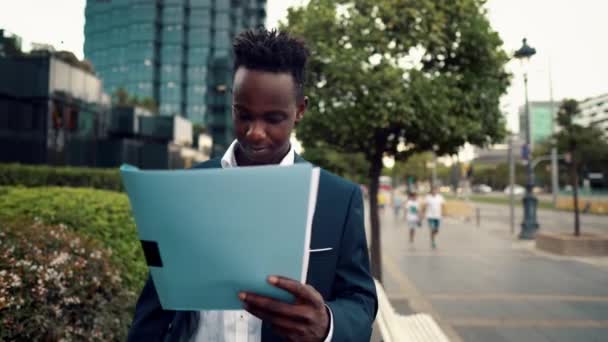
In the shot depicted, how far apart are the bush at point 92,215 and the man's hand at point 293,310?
10.5ft

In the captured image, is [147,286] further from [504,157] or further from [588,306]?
[504,157]

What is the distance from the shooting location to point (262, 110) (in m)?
1.36

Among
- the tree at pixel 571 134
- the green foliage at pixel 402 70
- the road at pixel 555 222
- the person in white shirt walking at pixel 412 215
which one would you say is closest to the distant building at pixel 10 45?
the green foliage at pixel 402 70

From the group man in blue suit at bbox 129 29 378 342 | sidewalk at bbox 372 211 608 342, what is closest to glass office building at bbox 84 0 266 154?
sidewalk at bbox 372 211 608 342

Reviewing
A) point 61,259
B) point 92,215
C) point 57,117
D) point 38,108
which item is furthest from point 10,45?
point 61,259

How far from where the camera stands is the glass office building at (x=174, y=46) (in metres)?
61.5

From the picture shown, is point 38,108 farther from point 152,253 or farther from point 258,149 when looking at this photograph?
point 152,253

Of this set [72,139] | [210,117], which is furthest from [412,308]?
[210,117]

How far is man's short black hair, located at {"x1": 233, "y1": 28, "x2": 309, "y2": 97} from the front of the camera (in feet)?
4.49

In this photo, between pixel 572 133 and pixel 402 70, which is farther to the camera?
pixel 572 133

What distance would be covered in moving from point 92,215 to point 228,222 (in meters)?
3.59

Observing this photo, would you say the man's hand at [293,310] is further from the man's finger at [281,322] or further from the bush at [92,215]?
the bush at [92,215]

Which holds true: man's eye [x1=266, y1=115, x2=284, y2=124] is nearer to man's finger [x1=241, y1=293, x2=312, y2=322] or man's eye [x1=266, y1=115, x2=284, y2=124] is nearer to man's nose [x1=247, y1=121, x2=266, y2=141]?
man's nose [x1=247, y1=121, x2=266, y2=141]

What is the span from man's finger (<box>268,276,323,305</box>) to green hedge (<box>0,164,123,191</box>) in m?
7.60
